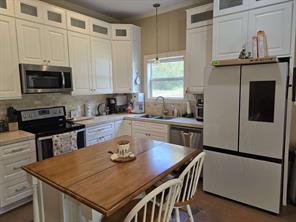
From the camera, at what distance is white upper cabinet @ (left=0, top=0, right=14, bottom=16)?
2403 mm

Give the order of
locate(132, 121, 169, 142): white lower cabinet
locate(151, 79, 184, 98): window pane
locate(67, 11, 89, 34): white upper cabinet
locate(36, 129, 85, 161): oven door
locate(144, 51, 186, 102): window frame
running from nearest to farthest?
locate(36, 129, 85, 161): oven door < locate(67, 11, 89, 34): white upper cabinet < locate(132, 121, 169, 142): white lower cabinet < locate(144, 51, 186, 102): window frame < locate(151, 79, 184, 98): window pane

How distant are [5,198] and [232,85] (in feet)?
9.76

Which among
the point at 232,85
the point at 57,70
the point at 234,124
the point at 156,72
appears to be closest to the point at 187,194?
the point at 234,124

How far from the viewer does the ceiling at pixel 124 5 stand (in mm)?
3406

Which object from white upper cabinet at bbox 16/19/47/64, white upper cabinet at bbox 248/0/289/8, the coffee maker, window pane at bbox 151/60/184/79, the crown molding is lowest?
the coffee maker

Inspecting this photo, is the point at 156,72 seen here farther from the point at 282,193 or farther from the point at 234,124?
the point at 282,193

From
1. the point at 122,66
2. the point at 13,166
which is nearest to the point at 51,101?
the point at 13,166

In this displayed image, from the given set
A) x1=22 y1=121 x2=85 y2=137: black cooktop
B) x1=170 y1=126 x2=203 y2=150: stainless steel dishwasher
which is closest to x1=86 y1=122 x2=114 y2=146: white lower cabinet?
x1=22 y1=121 x2=85 y2=137: black cooktop

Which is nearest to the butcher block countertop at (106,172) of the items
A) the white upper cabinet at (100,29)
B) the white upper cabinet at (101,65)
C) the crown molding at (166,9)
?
the white upper cabinet at (101,65)

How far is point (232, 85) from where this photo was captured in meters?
2.36

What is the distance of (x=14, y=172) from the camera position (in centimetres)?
237

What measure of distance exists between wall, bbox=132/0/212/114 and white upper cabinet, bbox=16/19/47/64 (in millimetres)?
1961

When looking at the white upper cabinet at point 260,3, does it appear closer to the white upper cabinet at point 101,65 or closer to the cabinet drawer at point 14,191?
the white upper cabinet at point 101,65

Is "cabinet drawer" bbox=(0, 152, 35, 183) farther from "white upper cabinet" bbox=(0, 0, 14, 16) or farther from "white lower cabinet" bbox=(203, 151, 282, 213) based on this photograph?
"white lower cabinet" bbox=(203, 151, 282, 213)
